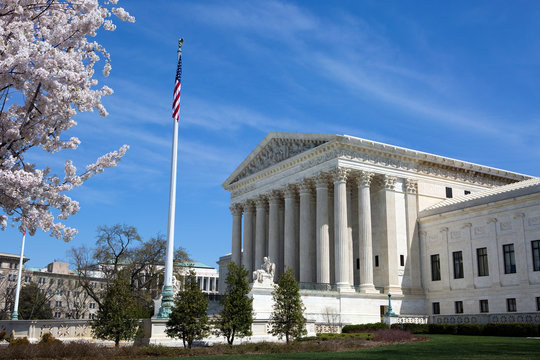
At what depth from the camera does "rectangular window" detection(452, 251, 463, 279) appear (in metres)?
50.4

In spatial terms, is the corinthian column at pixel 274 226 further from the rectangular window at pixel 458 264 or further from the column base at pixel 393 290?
the rectangular window at pixel 458 264

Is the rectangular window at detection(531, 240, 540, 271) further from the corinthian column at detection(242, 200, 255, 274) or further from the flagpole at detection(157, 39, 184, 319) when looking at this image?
the corinthian column at detection(242, 200, 255, 274)

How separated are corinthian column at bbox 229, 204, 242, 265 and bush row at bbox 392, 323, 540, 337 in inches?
1140

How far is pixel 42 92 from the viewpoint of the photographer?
535 inches

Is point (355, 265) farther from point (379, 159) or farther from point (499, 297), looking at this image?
point (499, 297)

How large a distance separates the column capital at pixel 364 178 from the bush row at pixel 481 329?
47.7 feet

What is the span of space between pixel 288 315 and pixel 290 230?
25456 millimetres

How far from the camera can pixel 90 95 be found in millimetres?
14453

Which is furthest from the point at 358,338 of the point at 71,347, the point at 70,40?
the point at 70,40

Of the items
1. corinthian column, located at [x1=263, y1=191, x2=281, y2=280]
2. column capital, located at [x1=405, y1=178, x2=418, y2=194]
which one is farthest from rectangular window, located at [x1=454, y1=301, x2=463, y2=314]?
corinthian column, located at [x1=263, y1=191, x2=281, y2=280]

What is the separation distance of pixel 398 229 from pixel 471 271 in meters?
7.95

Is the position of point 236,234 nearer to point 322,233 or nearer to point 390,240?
point 322,233

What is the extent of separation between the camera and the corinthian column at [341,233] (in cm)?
4969

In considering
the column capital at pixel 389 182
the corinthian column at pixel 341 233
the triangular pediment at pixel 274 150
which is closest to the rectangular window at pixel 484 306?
the corinthian column at pixel 341 233
